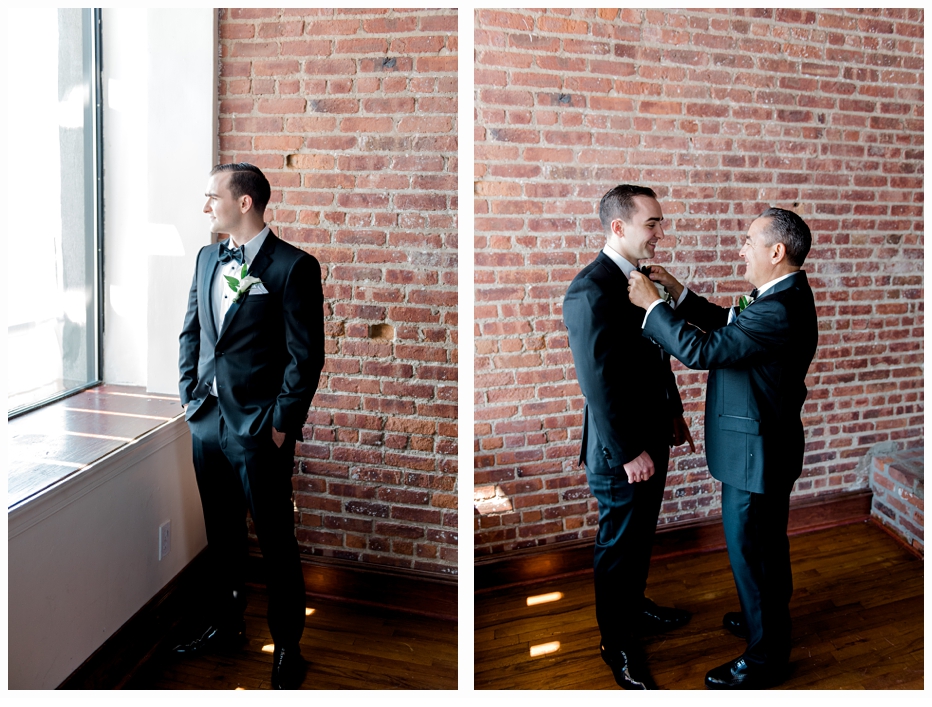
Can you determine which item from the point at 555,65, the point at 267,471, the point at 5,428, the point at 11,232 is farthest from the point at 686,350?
the point at 11,232

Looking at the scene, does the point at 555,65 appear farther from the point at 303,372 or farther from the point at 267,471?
the point at 267,471

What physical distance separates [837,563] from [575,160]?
71.8 inches

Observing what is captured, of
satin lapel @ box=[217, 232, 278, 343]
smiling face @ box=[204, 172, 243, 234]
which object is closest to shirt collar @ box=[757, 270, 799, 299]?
satin lapel @ box=[217, 232, 278, 343]

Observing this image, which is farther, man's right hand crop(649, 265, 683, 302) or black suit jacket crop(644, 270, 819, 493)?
man's right hand crop(649, 265, 683, 302)

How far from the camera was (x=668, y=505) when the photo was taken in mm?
2678

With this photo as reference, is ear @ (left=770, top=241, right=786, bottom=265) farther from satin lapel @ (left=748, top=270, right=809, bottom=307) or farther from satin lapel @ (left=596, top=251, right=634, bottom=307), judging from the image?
satin lapel @ (left=596, top=251, right=634, bottom=307)

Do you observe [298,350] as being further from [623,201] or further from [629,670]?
[629,670]

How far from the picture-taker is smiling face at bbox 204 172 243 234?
1896 millimetres

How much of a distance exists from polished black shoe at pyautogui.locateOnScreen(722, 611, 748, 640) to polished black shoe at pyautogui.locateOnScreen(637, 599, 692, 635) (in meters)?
0.12

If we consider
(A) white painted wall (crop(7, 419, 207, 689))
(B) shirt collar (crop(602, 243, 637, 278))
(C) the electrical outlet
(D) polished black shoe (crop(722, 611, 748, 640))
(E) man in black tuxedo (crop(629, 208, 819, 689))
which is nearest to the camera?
(A) white painted wall (crop(7, 419, 207, 689))

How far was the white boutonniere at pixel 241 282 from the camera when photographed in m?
1.87

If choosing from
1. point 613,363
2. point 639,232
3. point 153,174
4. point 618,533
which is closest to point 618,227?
point 639,232

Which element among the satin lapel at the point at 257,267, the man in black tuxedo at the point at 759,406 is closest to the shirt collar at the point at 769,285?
the man in black tuxedo at the point at 759,406

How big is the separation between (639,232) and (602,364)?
16.1 inches
